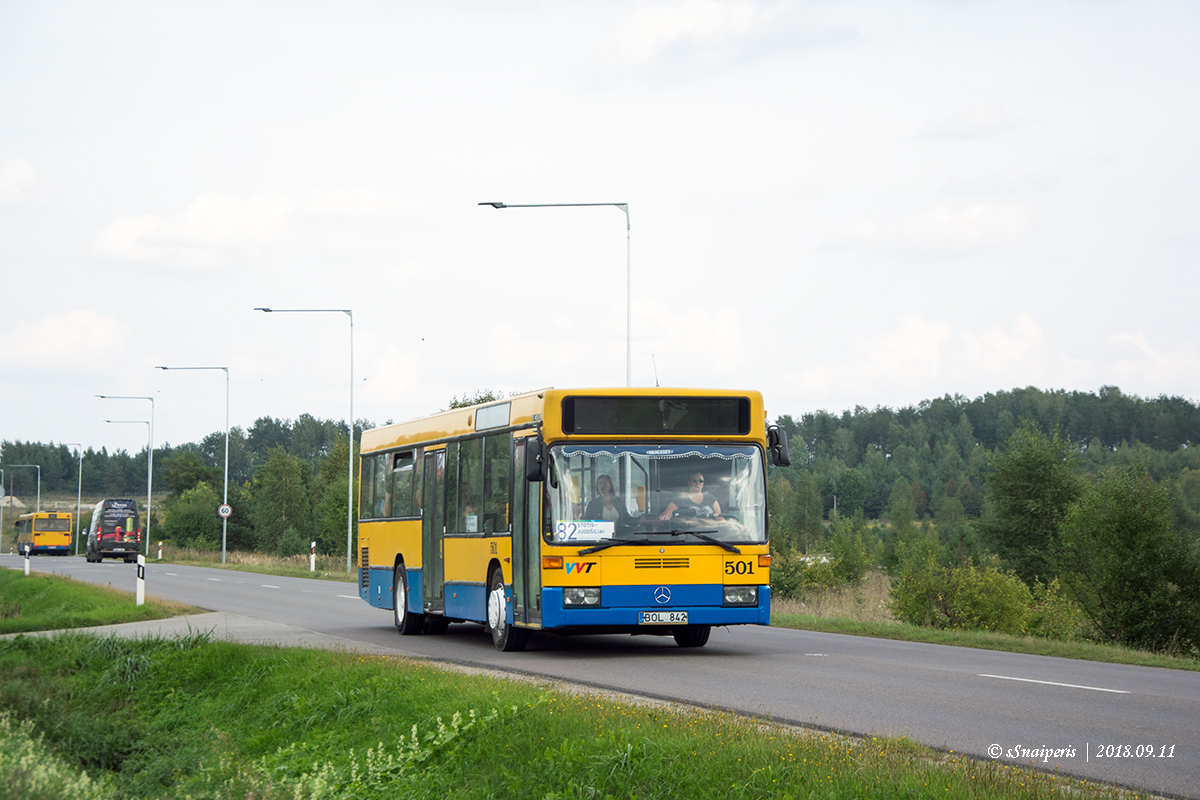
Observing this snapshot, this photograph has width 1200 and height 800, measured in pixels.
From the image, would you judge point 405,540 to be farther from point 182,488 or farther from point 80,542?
point 182,488

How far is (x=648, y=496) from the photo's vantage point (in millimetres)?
15523

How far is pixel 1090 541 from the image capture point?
91.5ft

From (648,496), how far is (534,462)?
1.40 meters

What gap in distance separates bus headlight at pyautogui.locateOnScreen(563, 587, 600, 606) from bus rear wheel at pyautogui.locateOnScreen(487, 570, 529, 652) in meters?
1.52

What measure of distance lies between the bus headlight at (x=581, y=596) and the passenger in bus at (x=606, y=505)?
0.84 metres

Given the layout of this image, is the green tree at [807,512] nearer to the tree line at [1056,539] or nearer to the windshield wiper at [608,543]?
the tree line at [1056,539]

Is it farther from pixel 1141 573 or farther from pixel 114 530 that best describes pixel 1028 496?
pixel 114 530

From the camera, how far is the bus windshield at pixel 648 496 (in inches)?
607

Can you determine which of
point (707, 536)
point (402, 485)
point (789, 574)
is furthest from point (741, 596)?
point (789, 574)

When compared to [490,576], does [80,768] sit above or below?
below

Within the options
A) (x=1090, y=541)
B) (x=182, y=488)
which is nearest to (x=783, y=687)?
(x=1090, y=541)

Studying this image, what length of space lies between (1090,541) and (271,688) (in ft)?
66.5

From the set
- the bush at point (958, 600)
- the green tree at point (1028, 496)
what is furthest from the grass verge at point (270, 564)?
the green tree at point (1028, 496)

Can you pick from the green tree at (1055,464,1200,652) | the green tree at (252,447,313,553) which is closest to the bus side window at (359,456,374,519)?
the green tree at (1055,464,1200,652)
